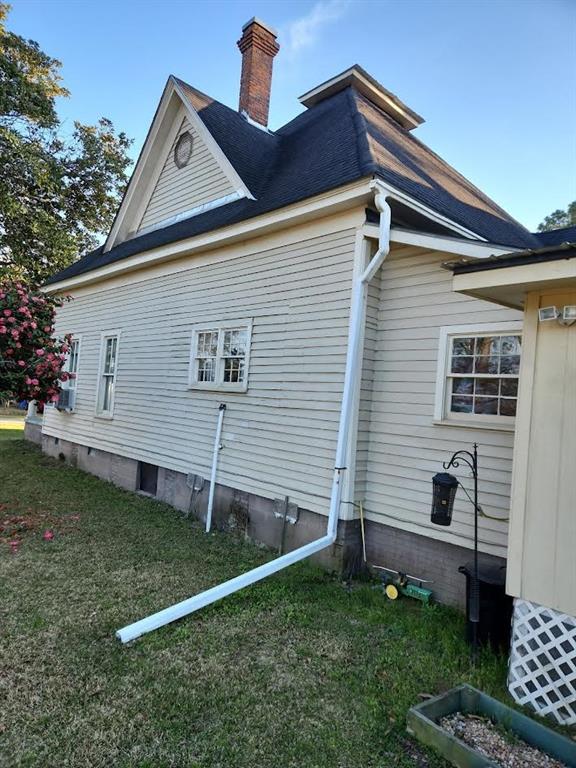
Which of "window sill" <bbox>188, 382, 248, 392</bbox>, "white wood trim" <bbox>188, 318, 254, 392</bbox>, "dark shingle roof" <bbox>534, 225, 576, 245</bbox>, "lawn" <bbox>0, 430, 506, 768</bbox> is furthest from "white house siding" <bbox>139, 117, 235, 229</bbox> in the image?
"lawn" <bbox>0, 430, 506, 768</bbox>

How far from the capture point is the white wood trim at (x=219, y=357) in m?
7.05

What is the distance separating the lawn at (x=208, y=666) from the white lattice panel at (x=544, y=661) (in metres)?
0.23

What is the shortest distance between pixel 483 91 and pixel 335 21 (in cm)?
294

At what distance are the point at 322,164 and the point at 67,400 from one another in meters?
8.92

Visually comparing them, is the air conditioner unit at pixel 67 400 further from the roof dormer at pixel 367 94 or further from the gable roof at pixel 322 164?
the roof dormer at pixel 367 94

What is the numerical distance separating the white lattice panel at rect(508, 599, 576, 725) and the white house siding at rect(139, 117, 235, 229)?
298 inches

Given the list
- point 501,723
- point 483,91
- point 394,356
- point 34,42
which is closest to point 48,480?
point 394,356

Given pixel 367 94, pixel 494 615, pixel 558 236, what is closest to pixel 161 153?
pixel 367 94

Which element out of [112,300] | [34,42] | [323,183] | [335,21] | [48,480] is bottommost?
[48,480]

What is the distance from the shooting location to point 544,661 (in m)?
3.11

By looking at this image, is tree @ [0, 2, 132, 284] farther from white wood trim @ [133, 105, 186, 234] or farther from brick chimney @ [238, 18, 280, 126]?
brick chimney @ [238, 18, 280, 126]

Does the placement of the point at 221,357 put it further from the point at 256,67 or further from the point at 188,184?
the point at 256,67

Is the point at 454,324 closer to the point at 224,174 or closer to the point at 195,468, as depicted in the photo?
the point at 195,468

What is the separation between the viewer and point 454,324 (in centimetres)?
502
